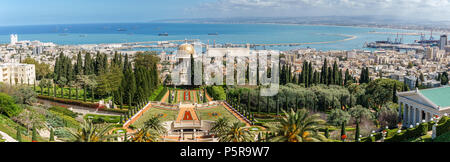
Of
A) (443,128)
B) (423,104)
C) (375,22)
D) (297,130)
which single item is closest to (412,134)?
(443,128)

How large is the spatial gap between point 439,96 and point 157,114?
43.3ft

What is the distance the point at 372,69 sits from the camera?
140 ft

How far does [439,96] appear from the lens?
15164mm

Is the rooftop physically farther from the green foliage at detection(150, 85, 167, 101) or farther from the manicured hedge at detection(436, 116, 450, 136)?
the green foliage at detection(150, 85, 167, 101)

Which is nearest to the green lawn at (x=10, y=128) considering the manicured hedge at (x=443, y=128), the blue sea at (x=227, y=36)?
the manicured hedge at (x=443, y=128)

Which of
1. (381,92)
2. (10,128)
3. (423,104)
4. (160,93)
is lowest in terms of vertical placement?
(160,93)

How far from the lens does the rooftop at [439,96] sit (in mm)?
14633

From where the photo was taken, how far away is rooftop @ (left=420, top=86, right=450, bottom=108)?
576 inches

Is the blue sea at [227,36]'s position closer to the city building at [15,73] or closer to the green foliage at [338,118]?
the city building at [15,73]

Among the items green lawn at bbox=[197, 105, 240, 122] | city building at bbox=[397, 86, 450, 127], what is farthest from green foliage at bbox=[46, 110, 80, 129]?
city building at bbox=[397, 86, 450, 127]

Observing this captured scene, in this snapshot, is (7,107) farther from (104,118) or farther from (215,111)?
(215,111)

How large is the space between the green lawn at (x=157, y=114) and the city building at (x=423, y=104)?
11045mm
